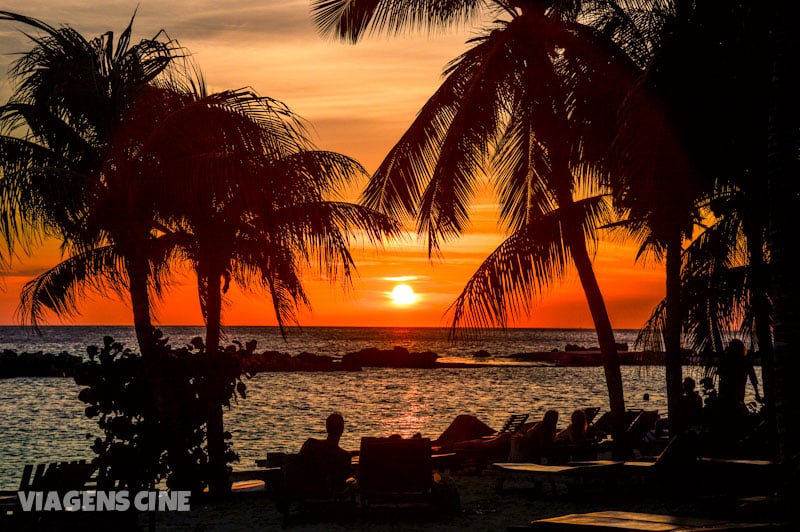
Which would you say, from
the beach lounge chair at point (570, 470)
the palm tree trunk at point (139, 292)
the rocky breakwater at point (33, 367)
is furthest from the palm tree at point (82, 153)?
the rocky breakwater at point (33, 367)

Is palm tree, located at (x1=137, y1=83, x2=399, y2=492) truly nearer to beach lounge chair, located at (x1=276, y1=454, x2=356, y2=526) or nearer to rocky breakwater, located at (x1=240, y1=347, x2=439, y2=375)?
beach lounge chair, located at (x1=276, y1=454, x2=356, y2=526)

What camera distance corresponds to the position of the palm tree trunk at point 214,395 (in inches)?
436

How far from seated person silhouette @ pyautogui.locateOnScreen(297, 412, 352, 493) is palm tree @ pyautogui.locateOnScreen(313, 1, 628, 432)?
4237 mm

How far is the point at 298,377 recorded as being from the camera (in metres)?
81.1

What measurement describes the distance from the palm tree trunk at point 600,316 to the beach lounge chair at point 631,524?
8776 millimetres

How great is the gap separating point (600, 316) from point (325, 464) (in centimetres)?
751

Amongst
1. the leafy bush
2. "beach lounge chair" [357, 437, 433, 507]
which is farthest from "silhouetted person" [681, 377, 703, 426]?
the leafy bush

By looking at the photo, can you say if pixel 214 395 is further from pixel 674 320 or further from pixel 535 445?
pixel 674 320

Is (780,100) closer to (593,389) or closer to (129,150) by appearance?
(129,150)

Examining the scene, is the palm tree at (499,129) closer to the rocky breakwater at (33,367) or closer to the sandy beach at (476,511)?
the sandy beach at (476,511)

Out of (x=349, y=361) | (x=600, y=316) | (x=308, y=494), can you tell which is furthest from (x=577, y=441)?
(x=349, y=361)

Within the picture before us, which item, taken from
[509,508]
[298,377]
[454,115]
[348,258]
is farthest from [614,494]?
[298,377]

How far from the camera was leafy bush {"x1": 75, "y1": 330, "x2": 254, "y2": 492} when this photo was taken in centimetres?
1009

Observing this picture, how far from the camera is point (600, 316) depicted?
53.4 feet
